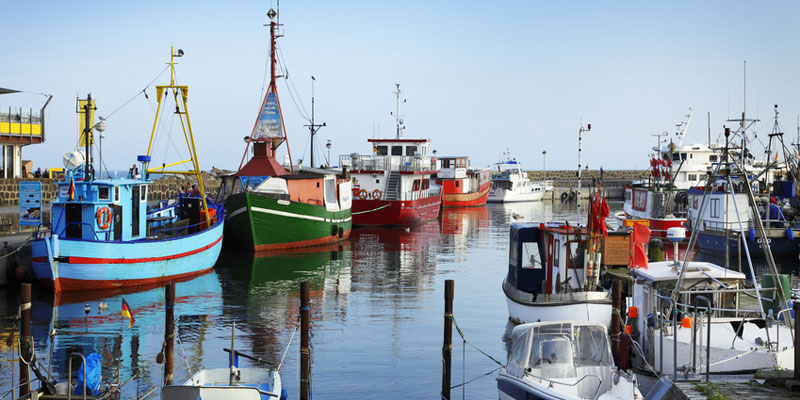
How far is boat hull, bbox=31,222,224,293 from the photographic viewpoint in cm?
2698

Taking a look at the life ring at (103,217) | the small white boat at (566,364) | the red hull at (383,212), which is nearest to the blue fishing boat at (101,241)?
the life ring at (103,217)

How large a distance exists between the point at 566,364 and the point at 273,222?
91.0 feet

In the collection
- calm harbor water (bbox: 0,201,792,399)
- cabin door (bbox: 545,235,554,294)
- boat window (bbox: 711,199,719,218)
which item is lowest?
calm harbor water (bbox: 0,201,792,399)

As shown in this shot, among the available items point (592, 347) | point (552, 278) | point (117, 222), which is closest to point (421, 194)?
point (117, 222)

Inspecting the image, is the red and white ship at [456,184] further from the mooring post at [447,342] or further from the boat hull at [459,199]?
the mooring post at [447,342]

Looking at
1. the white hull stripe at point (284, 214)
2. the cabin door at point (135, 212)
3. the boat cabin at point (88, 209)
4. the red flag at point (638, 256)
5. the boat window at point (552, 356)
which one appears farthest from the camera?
the white hull stripe at point (284, 214)

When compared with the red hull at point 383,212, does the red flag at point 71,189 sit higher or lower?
higher

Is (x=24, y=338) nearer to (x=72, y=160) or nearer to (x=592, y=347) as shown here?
(x=592, y=347)

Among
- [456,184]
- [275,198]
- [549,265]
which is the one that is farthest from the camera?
[456,184]

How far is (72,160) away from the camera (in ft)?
94.1

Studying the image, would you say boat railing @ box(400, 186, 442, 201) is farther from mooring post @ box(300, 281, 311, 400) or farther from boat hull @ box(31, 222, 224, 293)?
mooring post @ box(300, 281, 311, 400)

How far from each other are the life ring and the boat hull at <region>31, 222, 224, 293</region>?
1.14 metres

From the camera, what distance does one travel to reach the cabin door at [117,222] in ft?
96.5

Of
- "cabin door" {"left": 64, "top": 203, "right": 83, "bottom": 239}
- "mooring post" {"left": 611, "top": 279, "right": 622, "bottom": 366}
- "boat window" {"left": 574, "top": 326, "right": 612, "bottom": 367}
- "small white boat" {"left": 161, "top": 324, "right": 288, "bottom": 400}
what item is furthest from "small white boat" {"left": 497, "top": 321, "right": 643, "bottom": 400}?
"cabin door" {"left": 64, "top": 203, "right": 83, "bottom": 239}
